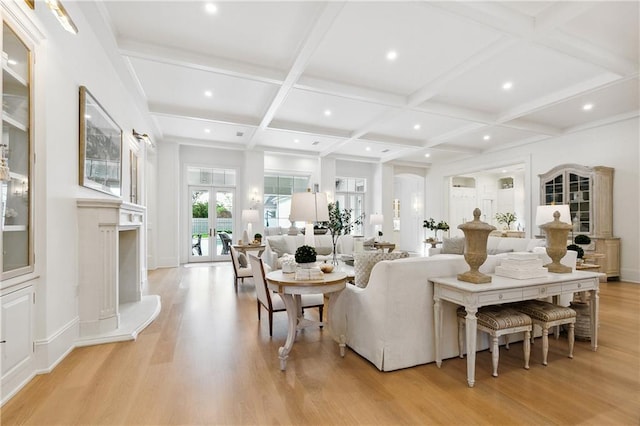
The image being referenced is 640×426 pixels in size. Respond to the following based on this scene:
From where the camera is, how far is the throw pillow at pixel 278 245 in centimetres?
610

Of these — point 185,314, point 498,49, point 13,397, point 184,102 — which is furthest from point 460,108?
point 13,397

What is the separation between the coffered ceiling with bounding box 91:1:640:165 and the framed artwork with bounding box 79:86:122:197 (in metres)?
0.86

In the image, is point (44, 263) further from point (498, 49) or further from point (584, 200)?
point (584, 200)

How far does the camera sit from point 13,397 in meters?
2.06

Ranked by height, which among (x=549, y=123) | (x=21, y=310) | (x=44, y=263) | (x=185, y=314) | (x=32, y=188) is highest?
(x=549, y=123)

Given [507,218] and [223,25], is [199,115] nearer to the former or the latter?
[223,25]

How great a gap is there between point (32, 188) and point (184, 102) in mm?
3897

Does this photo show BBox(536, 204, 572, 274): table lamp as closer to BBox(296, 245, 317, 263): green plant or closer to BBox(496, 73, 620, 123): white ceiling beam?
BBox(296, 245, 317, 263): green plant

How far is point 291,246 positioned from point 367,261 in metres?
3.50

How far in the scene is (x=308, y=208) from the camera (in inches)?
113

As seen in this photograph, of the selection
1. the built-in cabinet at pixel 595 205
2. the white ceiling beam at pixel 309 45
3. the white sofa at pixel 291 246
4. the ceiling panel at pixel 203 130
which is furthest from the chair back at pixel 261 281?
the built-in cabinet at pixel 595 205

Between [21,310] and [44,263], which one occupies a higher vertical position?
[44,263]

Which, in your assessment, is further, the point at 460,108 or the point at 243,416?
the point at 460,108

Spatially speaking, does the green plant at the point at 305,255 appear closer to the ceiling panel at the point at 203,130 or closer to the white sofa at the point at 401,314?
the white sofa at the point at 401,314
